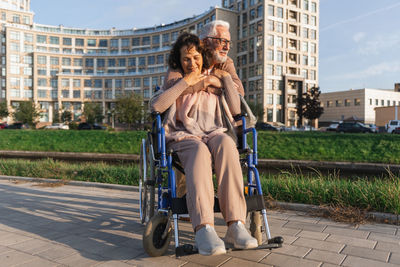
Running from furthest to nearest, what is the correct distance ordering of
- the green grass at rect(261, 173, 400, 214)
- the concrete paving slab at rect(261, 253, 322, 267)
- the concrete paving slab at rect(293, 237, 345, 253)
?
the green grass at rect(261, 173, 400, 214)
the concrete paving slab at rect(293, 237, 345, 253)
the concrete paving slab at rect(261, 253, 322, 267)

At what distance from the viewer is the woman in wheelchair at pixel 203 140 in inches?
101

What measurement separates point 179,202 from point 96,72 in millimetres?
83397

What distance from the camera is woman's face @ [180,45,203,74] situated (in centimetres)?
340

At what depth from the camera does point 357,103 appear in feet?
241

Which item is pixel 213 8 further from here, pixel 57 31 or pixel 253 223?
pixel 253 223

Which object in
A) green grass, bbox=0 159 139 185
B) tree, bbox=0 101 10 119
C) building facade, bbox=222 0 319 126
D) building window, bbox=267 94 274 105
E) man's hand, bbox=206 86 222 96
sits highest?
building facade, bbox=222 0 319 126

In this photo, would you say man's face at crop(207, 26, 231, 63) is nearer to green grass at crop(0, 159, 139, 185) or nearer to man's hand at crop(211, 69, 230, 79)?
man's hand at crop(211, 69, 230, 79)

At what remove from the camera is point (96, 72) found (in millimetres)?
80688

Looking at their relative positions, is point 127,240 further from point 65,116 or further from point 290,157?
point 65,116

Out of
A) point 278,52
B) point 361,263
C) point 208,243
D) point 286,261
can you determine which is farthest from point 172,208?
point 278,52

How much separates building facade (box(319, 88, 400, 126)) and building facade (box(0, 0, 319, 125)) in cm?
1658

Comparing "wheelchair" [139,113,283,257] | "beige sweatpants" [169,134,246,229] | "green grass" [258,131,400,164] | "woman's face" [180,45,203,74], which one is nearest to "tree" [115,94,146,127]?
"green grass" [258,131,400,164]

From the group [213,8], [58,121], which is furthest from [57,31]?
[213,8]

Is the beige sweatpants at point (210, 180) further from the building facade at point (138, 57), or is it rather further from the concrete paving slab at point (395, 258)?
the building facade at point (138, 57)
